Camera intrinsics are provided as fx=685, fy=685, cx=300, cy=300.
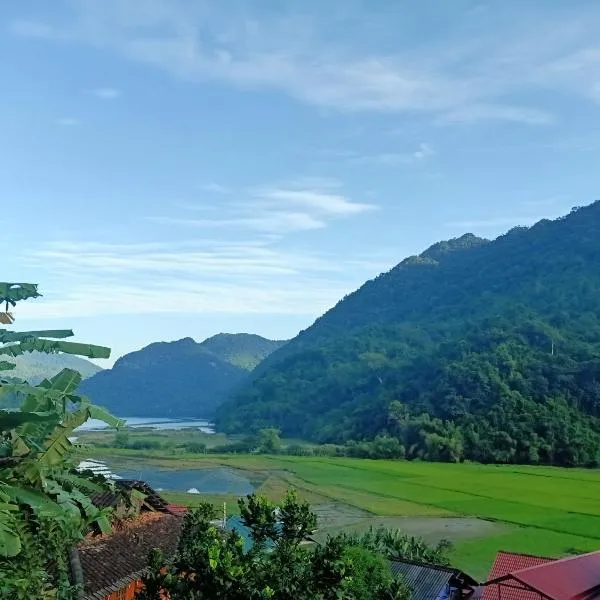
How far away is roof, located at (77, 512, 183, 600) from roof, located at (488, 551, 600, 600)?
268 inches

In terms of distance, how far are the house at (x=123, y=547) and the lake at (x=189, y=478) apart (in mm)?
29909

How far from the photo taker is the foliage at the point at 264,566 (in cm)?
568

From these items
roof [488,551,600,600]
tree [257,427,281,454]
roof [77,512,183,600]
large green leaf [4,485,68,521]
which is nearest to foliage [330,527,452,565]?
roof [77,512,183,600]

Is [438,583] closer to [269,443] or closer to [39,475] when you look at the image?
[39,475]

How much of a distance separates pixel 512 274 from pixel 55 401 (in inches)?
5085

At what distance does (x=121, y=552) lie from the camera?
13.5 metres

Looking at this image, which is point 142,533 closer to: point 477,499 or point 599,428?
point 477,499

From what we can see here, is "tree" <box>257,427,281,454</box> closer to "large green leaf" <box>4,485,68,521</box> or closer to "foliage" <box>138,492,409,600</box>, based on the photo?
"foliage" <box>138,492,409,600</box>

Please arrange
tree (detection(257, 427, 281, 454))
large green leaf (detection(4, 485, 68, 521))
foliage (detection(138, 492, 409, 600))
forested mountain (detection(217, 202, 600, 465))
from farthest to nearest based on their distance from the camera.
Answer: tree (detection(257, 427, 281, 454)) → forested mountain (detection(217, 202, 600, 465)) → large green leaf (detection(4, 485, 68, 521)) → foliage (detection(138, 492, 409, 600))

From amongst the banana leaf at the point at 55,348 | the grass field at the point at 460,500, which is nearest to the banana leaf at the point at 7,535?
the banana leaf at the point at 55,348

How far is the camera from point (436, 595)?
17781mm

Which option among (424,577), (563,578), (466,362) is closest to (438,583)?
(424,577)

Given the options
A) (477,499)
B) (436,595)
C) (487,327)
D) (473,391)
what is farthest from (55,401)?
(487,327)

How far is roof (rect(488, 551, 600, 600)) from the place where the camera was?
476 inches
